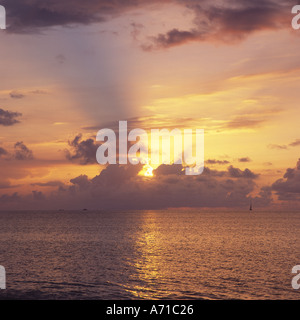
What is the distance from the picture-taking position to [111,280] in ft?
200

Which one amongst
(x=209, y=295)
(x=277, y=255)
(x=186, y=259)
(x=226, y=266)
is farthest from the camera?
(x=277, y=255)

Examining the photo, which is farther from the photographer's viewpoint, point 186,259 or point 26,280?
point 186,259

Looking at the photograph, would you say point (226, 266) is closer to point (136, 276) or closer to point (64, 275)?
point (136, 276)
